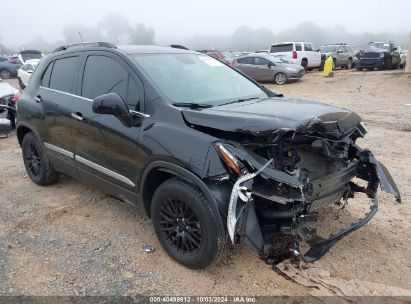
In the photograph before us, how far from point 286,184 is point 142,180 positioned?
130 centimetres

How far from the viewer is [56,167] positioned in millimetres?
4762

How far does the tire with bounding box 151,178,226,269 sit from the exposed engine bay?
0.70 feet

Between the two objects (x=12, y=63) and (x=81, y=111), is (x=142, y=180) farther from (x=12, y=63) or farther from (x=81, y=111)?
(x=12, y=63)

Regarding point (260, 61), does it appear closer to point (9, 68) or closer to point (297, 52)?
point (297, 52)

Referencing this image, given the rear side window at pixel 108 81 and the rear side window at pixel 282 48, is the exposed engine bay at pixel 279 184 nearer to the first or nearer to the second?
the rear side window at pixel 108 81

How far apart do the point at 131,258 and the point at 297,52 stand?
21435mm

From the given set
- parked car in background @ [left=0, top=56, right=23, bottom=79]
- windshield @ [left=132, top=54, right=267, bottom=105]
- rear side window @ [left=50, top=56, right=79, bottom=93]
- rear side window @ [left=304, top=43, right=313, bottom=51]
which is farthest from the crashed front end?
parked car in background @ [left=0, top=56, right=23, bottom=79]

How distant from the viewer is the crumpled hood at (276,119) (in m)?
2.87

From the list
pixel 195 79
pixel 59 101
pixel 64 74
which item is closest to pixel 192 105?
pixel 195 79

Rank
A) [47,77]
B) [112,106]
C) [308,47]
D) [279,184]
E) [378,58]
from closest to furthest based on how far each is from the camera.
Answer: [279,184], [112,106], [47,77], [378,58], [308,47]

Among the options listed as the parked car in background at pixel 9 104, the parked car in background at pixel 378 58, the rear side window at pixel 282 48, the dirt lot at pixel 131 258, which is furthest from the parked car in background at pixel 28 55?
the dirt lot at pixel 131 258

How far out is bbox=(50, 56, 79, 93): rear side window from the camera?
4.36 m

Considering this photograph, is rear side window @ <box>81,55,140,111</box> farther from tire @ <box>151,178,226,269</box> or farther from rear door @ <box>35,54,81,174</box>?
tire @ <box>151,178,226,269</box>

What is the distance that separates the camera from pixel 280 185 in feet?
9.25
